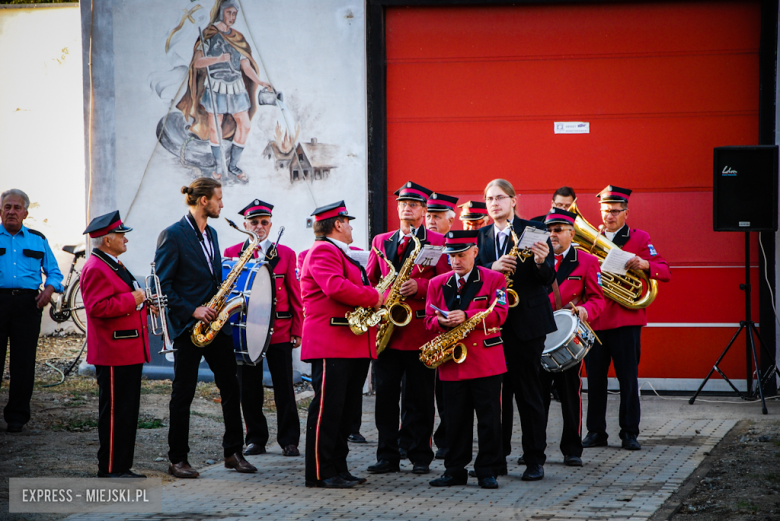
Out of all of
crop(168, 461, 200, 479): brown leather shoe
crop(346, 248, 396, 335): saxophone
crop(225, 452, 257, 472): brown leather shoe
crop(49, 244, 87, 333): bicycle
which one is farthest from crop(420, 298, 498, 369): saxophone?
crop(49, 244, 87, 333): bicycle

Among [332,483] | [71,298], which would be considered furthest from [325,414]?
[71,298]

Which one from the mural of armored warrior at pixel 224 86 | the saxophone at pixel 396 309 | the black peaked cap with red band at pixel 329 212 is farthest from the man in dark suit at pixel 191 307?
the mural of armored warrior at pixel 224 86

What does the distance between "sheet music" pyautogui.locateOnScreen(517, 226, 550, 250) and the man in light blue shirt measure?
4556 millimetres

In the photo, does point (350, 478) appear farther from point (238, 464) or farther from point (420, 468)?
point (238, 464)

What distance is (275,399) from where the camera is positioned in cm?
699

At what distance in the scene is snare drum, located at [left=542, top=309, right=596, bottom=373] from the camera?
624cm

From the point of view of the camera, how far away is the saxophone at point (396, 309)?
6188 millimetres

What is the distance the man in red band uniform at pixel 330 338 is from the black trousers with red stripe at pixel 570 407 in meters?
1.59

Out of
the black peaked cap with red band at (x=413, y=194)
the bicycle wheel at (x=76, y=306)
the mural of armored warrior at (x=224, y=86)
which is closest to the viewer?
the black peaked cap with red band at (x=413, y=194)

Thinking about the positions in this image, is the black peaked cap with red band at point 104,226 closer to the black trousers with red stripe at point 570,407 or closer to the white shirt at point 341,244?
the white shirt at point 341,244

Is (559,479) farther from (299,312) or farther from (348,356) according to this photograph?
(299,312)

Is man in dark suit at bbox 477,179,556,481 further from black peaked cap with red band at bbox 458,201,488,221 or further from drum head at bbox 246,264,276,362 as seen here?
drum head at bbox 246,264,276,362

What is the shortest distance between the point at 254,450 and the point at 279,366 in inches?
27.7

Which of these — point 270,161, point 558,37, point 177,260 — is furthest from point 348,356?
point 558,37
